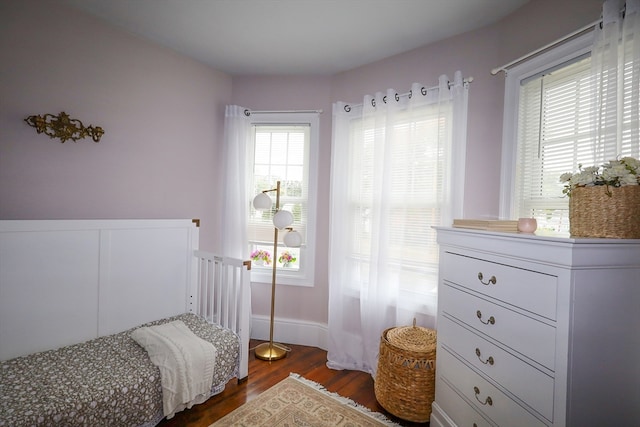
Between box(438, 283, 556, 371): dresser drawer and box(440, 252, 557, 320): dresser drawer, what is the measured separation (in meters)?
0.05

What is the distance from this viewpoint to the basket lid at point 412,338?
6.30 feet

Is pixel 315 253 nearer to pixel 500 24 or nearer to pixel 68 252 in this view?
pixel 68 252

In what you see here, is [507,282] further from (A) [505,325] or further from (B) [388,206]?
(B) [388,206]

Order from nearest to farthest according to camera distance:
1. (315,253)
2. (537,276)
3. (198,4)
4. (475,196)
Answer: (537,276)
(198,4)
(475,196)
(315,253)

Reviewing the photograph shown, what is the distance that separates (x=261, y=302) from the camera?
3076 mm

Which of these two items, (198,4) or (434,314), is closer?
(198,4)

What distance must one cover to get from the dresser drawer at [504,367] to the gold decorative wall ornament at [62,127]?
2561 millimetres

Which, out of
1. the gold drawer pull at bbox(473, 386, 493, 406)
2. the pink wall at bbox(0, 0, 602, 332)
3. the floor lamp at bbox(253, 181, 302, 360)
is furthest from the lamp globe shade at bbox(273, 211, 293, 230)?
the gold drawer pull at bbox(473, 386, 493, 406)

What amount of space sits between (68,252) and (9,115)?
88 centimetres

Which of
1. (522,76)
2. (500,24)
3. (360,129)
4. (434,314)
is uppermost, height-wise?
(500,24)

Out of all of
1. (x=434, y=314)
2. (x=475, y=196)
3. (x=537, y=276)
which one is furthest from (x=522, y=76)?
(x=434, y=314)

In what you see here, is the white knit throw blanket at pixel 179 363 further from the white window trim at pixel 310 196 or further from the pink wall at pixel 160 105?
the white window trim at pixel 310 196

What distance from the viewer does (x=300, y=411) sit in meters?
1.93

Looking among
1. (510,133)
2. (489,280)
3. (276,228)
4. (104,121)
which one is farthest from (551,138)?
(104,121)
